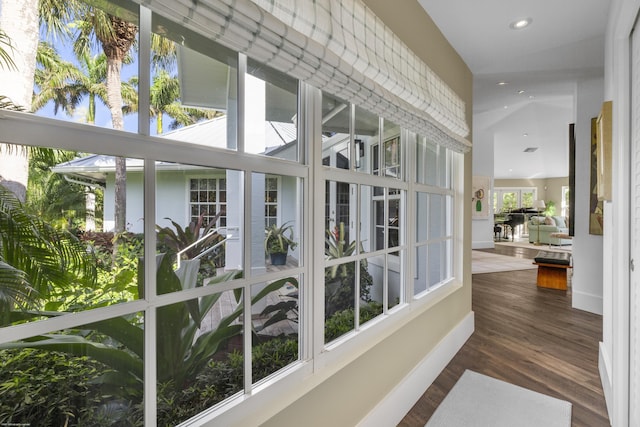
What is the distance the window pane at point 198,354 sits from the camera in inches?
34.4

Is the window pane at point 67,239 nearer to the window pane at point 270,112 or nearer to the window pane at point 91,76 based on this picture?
the window pane at point 91,76

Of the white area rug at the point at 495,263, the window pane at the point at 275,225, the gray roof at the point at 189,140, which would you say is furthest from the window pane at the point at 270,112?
the white area rug at the point at 495,263

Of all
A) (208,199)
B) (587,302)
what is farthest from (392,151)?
(587,302)

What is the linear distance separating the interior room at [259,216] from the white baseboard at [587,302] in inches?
49.5

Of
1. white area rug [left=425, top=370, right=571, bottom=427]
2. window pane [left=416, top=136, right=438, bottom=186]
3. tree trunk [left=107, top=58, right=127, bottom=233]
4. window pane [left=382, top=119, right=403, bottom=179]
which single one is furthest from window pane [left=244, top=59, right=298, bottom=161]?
white area rug [left=425, top=370, right=571, bottom=427]

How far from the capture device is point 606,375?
2.02 metres

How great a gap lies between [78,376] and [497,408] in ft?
6.94

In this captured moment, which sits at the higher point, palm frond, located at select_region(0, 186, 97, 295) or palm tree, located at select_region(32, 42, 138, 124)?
palm tree, located at select_region(32, 42, 138, 124)

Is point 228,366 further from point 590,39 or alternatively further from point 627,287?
point 590,39

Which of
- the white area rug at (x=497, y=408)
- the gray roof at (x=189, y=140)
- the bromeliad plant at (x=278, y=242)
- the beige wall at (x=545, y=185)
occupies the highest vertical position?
the beige wall at (x=545, y=185)

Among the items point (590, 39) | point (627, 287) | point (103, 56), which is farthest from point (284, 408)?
point (590, 39)

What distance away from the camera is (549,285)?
4520mm

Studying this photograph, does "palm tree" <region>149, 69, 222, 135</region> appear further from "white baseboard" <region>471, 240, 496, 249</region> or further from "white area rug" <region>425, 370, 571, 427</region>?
"white baseboard" <region>471, 240, 496, 249</region>

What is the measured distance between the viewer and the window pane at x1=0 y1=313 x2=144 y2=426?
2.16 ft
